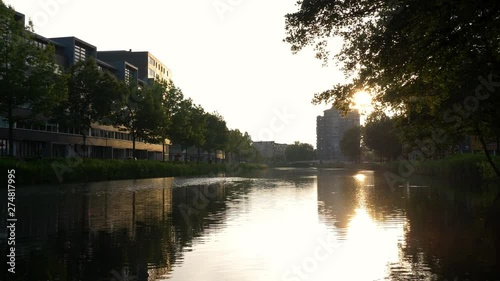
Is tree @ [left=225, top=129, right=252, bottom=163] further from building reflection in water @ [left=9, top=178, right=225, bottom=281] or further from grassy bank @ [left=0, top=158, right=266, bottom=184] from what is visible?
building reflection in water @ [left=9, top=178, right=225, bottom=281]

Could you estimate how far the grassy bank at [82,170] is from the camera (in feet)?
105

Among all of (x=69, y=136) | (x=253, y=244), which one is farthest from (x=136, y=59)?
(x=253, y=244)

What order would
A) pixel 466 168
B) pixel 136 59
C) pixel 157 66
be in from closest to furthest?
pixel 466 168
pixel 136 59
pixel 157 66

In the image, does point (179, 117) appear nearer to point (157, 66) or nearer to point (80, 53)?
point (80, 53)

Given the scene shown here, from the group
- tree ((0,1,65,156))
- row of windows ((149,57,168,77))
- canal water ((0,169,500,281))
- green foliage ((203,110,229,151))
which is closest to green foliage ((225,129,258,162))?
green foliage ((203,110,229,151))

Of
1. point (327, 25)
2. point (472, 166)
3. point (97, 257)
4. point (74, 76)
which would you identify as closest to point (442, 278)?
point (97, 257)

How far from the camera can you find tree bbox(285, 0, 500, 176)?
455 inches

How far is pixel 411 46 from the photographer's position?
1216 cm

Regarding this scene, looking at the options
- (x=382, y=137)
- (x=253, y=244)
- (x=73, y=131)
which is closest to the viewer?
(x=253, y=244)

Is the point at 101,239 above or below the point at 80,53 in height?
below

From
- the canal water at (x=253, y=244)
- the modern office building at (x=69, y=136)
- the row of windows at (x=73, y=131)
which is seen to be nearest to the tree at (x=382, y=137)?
the modern office building at (x=69, y=136)

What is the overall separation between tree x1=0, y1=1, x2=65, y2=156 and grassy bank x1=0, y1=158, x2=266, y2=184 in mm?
4698

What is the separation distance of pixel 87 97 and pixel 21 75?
17.8m

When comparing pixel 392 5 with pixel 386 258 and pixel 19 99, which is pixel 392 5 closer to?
pixel 386 258
